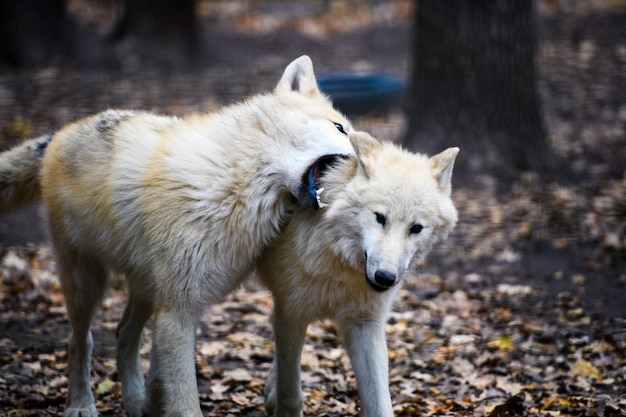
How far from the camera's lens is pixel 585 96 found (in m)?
10.0

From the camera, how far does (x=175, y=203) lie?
11.8ft

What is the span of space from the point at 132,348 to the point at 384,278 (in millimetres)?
1902

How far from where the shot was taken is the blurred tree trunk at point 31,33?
39.3ft

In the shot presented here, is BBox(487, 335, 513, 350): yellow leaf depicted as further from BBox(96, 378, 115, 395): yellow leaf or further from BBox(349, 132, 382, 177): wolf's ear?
BBox(96, 378, 115, 395): yellow leaf

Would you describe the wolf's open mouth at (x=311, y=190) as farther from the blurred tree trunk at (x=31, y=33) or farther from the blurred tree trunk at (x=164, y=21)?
the blurred tree trunk at (x=31, y=33)

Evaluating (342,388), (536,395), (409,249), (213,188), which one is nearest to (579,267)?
(536,395)

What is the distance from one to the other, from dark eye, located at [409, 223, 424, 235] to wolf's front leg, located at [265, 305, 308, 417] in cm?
80

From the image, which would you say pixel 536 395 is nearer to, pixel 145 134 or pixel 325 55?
pixel 145 134

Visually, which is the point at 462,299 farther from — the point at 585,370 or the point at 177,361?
the point at 177,361

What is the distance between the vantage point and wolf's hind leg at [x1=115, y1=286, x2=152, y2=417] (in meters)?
4.37

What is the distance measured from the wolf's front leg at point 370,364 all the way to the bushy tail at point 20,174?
2.14m

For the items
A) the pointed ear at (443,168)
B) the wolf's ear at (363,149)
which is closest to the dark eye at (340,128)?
the wolf's ear at (363,149)

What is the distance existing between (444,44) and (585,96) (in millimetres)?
3347

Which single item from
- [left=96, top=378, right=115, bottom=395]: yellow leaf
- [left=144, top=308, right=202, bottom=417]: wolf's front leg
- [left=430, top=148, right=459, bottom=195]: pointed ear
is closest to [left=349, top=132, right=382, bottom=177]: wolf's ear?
[left=430, top=148, right=459, bottom=195]: pointed ear
